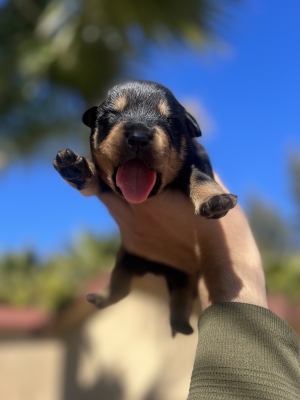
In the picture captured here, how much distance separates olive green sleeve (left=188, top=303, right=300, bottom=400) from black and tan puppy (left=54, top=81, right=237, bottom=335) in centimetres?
36

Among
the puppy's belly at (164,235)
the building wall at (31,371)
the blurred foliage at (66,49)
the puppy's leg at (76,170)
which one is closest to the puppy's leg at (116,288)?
the puppy's belly at (164,235)

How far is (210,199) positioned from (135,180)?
29 cm

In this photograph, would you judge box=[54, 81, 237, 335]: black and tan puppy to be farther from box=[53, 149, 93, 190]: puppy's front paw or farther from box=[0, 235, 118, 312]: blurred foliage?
box=[0, 235, 118, 312]: blurred foliage

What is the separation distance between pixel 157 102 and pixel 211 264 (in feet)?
2.41

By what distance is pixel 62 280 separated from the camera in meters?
7.48

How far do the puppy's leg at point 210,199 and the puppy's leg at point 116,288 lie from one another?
73cm

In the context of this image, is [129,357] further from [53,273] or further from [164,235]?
[53,273]

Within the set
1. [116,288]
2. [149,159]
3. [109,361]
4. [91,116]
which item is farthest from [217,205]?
[109,361]

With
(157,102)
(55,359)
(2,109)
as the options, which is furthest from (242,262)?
(2,109)

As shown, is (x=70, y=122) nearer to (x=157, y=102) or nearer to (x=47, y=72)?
(x=47, y=72)

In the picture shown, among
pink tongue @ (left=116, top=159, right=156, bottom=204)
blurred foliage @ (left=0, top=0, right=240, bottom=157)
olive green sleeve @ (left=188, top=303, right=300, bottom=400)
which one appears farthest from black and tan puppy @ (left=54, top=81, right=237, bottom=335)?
blurred foliage @ (left=0, top=0, right=240, bottom=157)

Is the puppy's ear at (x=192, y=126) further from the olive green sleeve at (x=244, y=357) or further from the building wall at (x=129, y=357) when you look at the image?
the building wall at (x=129, y=357)

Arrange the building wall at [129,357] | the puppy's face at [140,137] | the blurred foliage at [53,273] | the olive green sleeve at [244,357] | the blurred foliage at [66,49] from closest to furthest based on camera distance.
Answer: the olive green sleeve at [244,357]
the puppy's face at [140,137]
the building wall at [129,357]
the blurred foliage at [66,49]
the blurred foliage at [53,273]

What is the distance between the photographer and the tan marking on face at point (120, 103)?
1762mm
